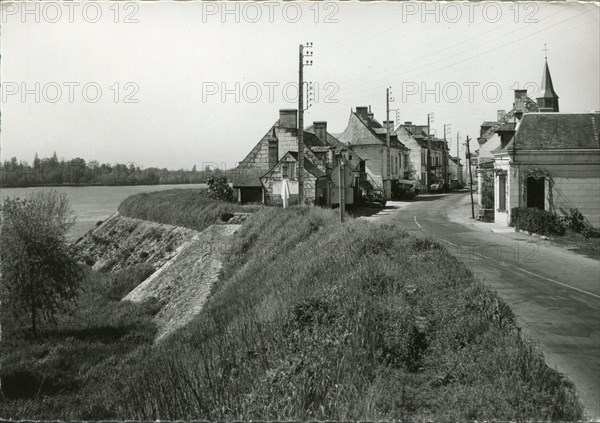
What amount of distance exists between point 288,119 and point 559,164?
33.6m

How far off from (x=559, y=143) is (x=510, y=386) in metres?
3.71

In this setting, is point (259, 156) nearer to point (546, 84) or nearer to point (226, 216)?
point (226, 216)

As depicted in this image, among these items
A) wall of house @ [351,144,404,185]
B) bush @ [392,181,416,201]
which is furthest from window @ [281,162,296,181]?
wall of house @ [351,144,404,185]

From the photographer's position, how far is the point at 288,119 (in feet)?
130

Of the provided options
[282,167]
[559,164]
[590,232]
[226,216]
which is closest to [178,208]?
[282,167]

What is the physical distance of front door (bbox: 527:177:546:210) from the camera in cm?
715

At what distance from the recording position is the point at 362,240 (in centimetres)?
1149

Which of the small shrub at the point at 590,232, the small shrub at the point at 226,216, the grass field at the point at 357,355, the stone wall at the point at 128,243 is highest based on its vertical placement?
the small shrub at the point at 590,232

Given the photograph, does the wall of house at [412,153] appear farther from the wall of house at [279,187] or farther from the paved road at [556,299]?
the paved road at [556,299]

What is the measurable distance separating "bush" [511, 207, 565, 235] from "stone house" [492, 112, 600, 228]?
119 mm

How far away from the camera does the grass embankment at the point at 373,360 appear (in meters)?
4.82

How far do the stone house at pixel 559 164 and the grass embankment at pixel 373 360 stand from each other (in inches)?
60.7

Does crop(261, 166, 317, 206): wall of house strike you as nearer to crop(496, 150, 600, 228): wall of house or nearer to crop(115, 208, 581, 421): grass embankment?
crop(115, 208, 581, 421): grass embankment

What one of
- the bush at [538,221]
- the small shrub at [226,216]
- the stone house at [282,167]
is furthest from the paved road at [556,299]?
the stone house at [282,167]
